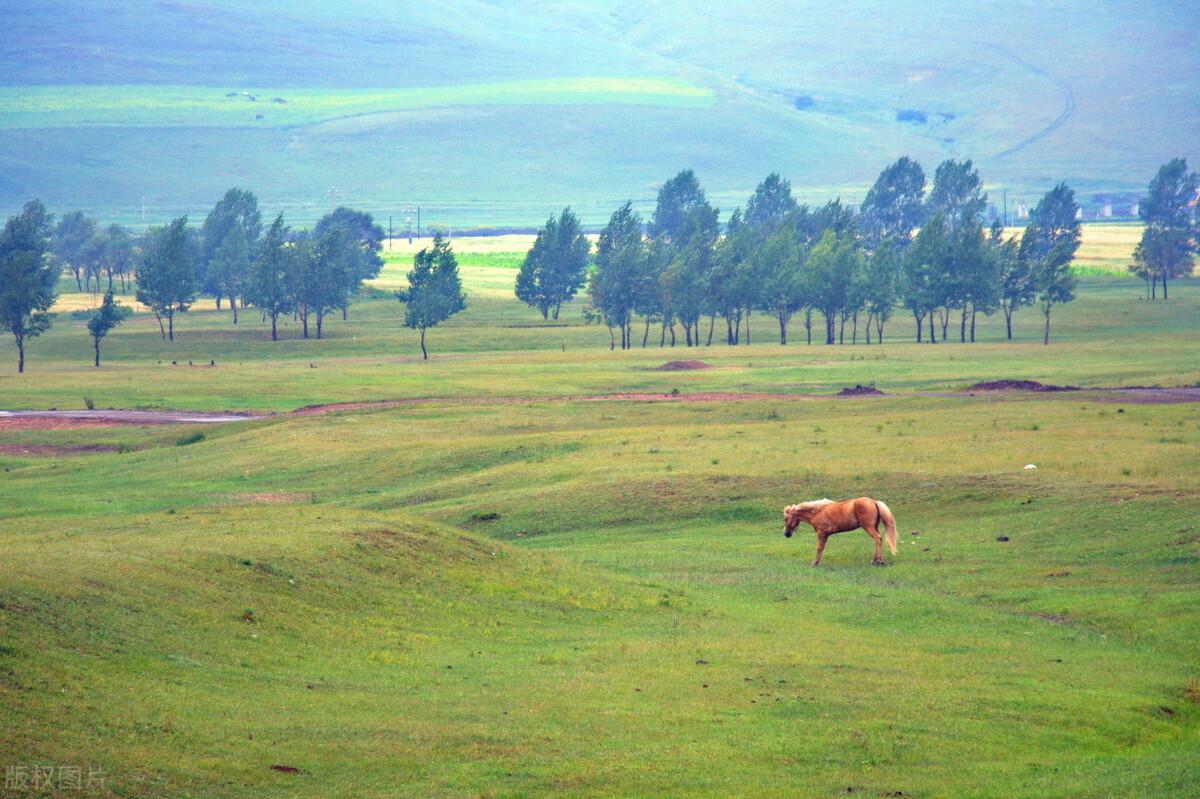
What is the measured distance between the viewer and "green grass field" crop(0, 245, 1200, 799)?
736 inches

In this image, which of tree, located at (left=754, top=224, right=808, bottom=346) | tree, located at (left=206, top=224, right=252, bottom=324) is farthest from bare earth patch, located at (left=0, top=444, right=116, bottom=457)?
tree, located at (left=206, top=224, right=252, bottom=324)

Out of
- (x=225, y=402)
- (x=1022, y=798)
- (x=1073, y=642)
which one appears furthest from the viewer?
(x=225, y=402)

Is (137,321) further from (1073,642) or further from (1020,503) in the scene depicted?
(1073,642)

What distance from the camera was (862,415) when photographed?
213 ft

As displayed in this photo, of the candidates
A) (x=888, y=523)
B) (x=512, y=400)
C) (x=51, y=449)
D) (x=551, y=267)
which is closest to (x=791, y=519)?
(x=888, y=523)

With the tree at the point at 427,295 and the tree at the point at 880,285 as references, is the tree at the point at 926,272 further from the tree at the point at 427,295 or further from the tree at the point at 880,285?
the tree at the point at 427,295

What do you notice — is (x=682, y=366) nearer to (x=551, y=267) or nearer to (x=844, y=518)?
(x=844, y=518)

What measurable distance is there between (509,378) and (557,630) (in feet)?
239

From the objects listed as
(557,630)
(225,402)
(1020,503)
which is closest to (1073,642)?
(557,630)

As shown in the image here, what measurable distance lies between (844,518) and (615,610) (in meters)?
8.37

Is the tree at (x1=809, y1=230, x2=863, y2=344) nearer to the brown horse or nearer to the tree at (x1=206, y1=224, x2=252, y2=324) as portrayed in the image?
the tree at (x1=206, y1=224, x2=252, y2=324)

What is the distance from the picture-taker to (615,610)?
30484 millimetres

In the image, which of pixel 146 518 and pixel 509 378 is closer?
pixel 146 518

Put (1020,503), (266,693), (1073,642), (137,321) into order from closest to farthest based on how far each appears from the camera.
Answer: (266,693) → (1073,642) → (1020,503) → (137,321)
